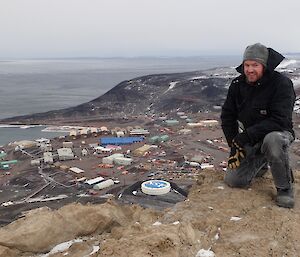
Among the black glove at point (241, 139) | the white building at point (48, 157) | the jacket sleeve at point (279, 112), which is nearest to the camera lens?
the jacket sleeve at point (279, 112)

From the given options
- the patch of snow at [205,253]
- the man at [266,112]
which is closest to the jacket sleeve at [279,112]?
the man at [266,112]

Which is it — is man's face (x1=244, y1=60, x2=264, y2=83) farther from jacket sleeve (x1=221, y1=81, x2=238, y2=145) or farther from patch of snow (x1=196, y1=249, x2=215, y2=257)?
patch of snow (x1=196, y1=249, x2=215, y2=257)

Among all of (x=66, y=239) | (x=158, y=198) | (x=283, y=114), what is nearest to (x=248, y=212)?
(x=283, y=114)

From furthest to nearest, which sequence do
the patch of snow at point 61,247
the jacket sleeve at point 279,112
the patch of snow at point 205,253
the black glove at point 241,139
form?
the black glove at point 241,139
the jacket sleeve at point 279,112
the patch of snow at point 61,247
the patch of snow at point 205,253

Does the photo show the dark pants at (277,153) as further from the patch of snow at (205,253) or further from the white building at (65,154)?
the white building at (65,154)

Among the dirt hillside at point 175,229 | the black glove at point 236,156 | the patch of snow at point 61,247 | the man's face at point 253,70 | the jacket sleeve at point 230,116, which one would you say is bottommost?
the patch of snow at point 61,247

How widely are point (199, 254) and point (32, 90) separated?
Result: 9394 centimetres

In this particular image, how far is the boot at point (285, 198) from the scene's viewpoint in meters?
4.52

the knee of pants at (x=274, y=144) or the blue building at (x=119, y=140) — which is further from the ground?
the knee of pants at (x=274, y=144)

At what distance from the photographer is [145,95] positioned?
7162 cm

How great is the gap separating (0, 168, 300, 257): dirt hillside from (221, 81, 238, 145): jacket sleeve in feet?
2.44

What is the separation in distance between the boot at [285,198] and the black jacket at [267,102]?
66 cm

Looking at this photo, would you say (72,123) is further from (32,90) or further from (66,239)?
(66,239)

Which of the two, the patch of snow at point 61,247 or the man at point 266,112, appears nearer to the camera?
the patch of snow at point 61,247
